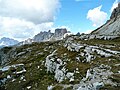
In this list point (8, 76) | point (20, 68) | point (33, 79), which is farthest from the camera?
point (20, 68)

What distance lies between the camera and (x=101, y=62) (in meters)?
35.3

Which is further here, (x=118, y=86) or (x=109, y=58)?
(x=109, y=58)

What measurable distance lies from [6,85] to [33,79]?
5.14 meters

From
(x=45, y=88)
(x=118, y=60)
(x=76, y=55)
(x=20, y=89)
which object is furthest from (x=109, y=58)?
(x=20, y=89)

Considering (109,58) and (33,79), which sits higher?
(109,58)

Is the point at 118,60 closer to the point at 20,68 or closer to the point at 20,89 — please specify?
the point at 20,89

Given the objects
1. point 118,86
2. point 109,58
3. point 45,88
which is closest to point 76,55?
point 109,58

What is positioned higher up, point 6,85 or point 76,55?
point 76,55

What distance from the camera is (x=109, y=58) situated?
37.6 meters

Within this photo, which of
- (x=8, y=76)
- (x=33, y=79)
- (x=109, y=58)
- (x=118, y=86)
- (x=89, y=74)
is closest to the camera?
(x=118, y=86)

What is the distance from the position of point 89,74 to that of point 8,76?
19.6 m

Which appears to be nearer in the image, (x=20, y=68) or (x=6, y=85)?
(x=6, y=85)

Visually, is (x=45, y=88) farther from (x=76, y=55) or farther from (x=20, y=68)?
(x=20, y=68)

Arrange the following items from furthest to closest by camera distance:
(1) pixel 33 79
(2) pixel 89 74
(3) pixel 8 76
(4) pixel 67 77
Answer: (3) pixel 8 76 < (1) pixel 33 79 < (4) pixel 67 77 < (2) pixel 89 74
